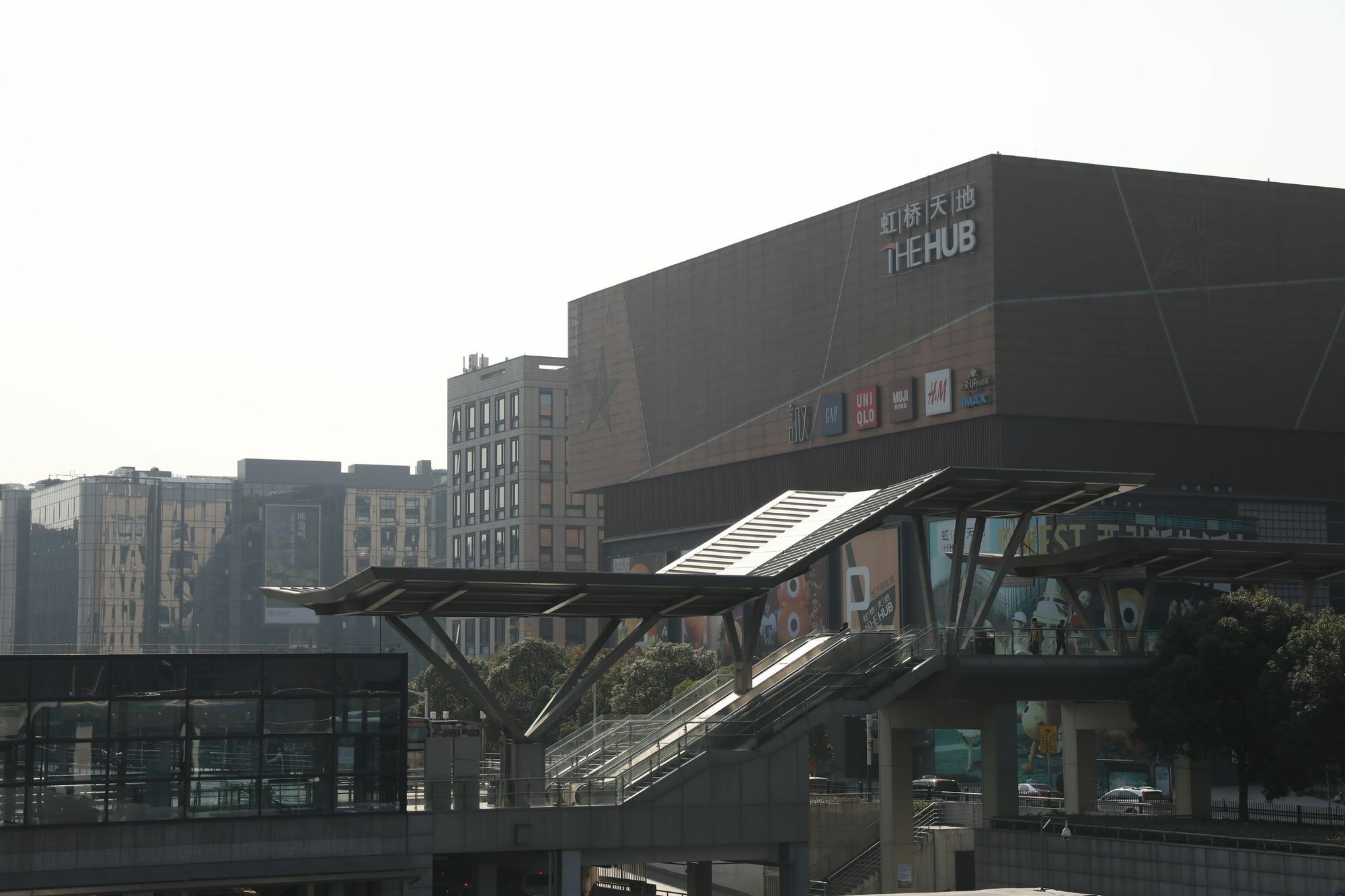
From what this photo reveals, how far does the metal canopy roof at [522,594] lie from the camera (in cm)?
4575

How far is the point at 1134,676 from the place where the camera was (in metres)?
60.8

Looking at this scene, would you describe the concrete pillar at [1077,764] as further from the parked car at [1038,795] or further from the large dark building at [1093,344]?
the large dark building at [1093,344]

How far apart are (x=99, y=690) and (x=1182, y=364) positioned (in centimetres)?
7670

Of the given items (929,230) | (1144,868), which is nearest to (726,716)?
(1144,868)

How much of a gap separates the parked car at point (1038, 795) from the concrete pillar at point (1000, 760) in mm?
13569

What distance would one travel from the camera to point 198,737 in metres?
44.9

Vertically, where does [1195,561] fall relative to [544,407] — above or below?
below

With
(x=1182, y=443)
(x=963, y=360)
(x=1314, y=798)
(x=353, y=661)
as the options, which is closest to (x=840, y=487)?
(x=963, y=360)

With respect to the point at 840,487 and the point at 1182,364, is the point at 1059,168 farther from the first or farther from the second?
the point at 840,487

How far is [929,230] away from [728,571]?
56.2 meters

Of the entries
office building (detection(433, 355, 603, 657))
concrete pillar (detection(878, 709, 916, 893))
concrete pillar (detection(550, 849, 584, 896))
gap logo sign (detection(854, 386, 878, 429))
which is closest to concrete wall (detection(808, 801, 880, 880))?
concrete pillar (detection(878, 709, 916, 893))

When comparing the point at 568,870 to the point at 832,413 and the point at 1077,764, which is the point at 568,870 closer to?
the point at 1077,764

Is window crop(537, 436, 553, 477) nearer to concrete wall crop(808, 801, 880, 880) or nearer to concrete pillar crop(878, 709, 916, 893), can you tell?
concrete wall crop(808, 801, 880, 880)

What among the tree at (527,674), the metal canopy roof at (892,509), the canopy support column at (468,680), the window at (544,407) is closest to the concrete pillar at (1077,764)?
the metal canopy roof at (892,509)
